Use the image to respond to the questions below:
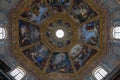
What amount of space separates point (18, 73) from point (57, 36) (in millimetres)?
6486

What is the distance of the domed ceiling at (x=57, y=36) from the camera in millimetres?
22781

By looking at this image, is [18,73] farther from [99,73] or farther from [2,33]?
[99,73]

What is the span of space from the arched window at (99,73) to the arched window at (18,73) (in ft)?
19.6

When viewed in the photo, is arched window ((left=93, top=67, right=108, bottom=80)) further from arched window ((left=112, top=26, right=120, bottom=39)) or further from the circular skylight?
the circular skylight

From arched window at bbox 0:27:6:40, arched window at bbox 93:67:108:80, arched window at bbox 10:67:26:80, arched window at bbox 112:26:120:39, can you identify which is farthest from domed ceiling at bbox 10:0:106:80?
arched window at bbox 93:67:108:80

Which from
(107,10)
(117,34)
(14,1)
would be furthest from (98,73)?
(14,1)

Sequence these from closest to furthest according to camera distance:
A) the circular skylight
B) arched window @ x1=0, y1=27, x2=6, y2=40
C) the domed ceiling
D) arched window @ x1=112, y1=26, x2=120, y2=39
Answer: arched window @ x1=112, y1=26, x2=120, y2=39, arched window @ x1=0, y1=27, x2=6, y2=40, the domed ceiling, the circular skylight

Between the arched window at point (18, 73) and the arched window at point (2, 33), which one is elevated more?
the arched window at point (2, 33)

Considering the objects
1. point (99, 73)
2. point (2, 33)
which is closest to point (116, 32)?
point (99, 73)

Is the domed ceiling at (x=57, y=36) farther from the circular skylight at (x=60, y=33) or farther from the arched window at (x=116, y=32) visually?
the arched window at (x=116, y=32)

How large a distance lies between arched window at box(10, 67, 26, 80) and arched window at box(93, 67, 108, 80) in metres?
5.99

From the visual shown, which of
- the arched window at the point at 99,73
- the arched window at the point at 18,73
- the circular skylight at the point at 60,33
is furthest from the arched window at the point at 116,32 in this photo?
the arched window at the point at 18,73

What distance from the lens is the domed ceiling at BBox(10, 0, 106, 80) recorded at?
2278 centimetres

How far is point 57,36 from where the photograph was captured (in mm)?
25328
